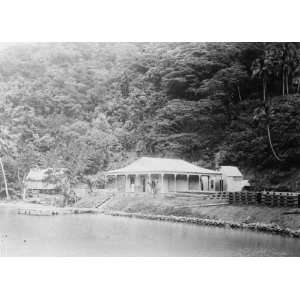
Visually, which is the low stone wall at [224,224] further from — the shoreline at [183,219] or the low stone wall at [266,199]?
the low stone wall at [266,199]

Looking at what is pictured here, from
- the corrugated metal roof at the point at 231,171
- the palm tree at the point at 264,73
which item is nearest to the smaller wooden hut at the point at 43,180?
the corrugated metal roof at the point at 231,171

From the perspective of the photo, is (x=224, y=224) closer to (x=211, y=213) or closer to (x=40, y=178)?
(x=211, y=213)

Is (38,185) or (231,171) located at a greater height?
(231,171)

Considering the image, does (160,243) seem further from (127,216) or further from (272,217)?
(272,217)

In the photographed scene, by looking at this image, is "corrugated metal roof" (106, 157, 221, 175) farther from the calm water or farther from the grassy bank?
the calm water

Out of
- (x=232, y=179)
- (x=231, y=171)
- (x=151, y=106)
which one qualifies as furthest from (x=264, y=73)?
(x=151, y=106)

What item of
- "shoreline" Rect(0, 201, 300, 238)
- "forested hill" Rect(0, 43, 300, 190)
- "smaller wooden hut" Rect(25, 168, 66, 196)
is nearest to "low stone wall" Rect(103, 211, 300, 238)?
"shoreline" Rect(0, 201, 300, 238)

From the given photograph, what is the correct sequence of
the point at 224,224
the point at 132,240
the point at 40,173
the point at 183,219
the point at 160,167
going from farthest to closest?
the point at 40,173 → the point at 160,167 → the point at 183,219 → the point at 224,224 → the point at 132,240
